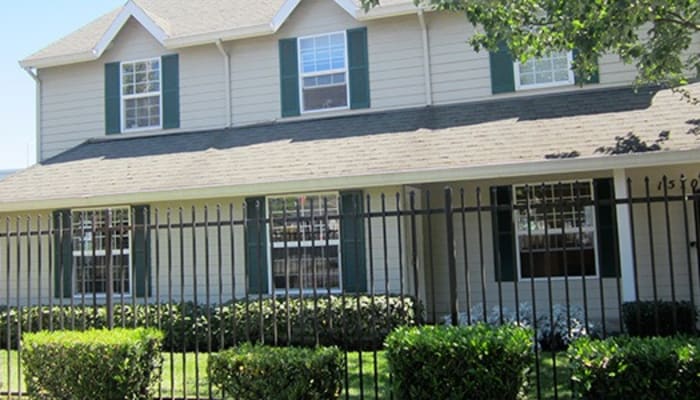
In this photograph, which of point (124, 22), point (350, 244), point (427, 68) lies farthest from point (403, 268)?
point (124, 22)

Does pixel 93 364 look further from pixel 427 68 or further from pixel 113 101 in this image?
pixel 113 101

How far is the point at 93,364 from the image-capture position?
263 inches

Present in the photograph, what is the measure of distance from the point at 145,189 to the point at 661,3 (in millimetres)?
9160

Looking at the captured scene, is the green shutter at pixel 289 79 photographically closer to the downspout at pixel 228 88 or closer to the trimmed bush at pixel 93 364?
the downspout at pixel 228 88

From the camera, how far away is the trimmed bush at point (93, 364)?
6664 millimetres

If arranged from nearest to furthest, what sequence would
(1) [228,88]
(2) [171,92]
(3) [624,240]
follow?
(3) [624,240] < (1) [228,88] < (2) [171,92]

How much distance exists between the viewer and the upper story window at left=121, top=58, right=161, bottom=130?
50.4 ft

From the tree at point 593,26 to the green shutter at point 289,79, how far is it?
5408 mm

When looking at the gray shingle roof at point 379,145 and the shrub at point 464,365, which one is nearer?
the shrub at point 464,365

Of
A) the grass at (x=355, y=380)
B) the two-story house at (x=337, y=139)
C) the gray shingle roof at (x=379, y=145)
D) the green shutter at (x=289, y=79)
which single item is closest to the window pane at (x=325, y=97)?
the two-story house at (x=337, y=139)

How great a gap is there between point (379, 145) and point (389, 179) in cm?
159

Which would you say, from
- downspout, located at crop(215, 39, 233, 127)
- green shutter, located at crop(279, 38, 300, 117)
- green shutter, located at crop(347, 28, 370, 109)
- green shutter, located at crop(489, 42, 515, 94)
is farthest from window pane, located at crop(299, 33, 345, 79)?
green shutter, located at crop(489, 42, 515, 94)

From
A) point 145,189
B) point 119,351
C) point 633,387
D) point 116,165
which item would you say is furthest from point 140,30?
point 633,387

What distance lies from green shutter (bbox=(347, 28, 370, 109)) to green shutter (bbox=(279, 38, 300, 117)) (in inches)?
49.7
